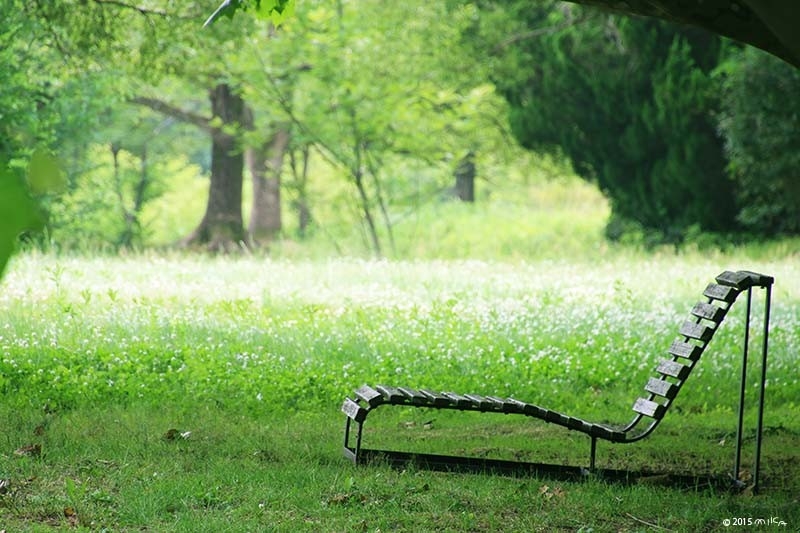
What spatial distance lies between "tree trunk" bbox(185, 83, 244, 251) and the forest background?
0.03 meters

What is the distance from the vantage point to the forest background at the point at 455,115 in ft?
57.9

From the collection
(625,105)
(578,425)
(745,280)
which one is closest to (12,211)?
(578,425)

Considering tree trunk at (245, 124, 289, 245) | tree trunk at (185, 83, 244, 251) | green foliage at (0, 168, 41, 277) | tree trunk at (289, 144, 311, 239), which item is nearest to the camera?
green foliage at (0, 168, 41, 277)

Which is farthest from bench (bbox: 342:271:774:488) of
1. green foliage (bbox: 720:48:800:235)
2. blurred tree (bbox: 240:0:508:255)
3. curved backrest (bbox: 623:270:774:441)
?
blurred tree (bbox: 240:0:508:255)

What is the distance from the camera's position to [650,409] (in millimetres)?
6105

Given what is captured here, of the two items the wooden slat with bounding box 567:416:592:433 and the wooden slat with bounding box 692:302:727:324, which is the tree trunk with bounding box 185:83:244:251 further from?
the wooden slat with bounding box 567:416:592:433

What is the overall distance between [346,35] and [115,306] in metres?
9.73

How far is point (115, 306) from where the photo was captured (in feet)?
33.5

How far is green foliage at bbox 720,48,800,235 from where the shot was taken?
17.0m

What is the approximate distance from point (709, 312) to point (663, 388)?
52 centimetres

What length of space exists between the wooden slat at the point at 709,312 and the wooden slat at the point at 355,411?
2.00m

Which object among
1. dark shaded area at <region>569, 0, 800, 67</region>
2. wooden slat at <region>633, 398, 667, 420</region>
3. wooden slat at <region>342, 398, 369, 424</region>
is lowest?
wooden slat at <region>342, 398, 369, 424</region>

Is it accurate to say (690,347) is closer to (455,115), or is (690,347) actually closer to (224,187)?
(455,115)

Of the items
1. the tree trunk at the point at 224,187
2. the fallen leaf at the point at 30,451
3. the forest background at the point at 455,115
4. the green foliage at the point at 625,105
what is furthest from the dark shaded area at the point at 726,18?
the tree trunk at the point at 224,187
